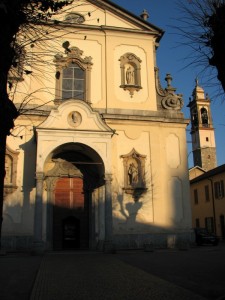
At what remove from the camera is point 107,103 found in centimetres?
2106

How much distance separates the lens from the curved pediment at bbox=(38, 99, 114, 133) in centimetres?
1839

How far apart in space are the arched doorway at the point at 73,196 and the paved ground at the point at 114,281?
7464 mm

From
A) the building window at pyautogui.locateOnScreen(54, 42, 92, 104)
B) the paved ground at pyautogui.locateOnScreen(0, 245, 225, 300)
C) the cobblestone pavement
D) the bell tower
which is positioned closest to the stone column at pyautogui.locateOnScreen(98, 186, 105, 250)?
the building window at pyautogui.locateOnScreen(54, 42, 92, 104)

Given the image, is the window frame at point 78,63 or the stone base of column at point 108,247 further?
the window frame at point 78,63

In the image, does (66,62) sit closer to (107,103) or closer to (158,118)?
(107,103)

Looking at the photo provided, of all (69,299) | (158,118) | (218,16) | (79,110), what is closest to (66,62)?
(79,110)

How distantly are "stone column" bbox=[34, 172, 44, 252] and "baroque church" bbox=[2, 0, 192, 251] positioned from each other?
0.15 feet

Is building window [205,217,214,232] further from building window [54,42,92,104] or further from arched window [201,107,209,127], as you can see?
arched window [201,107,209,127]

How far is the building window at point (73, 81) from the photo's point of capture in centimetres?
2133

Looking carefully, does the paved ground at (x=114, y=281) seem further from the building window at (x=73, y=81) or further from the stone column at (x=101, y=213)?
the building window at (x=73, y=81)

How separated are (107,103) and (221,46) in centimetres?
1380

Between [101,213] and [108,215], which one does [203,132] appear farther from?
[108,215]

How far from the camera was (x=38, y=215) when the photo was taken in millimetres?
16953

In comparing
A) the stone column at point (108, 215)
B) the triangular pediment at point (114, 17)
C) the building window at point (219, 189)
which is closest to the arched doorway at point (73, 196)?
the stone column at point (108, 215)
